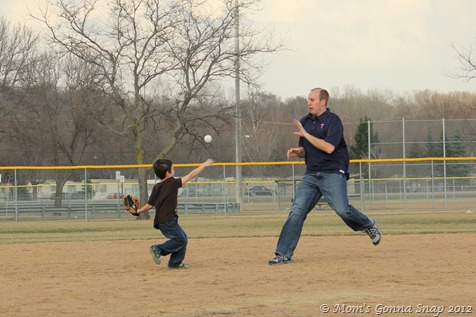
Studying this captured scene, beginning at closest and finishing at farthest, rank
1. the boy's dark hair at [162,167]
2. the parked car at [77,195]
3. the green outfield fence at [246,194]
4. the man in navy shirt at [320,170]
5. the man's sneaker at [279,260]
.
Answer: the man in navy shirt at [320,170], the man's sneaker at [279,260], the boy's dark hair at [162,167], the green outfield fence at [246,194], the parked car at [77,195]

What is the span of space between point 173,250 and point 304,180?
1.72 m

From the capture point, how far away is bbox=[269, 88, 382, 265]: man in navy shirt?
9594mm

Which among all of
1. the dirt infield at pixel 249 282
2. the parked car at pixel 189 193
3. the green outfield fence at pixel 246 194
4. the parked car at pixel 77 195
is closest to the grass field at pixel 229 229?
the green outfield fence at pixel 246 194

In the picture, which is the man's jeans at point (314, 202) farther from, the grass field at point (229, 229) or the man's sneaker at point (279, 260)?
the grass field at point (229, 229)

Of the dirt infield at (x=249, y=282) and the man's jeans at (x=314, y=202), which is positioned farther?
the man's jeans at (x=314, y=202)

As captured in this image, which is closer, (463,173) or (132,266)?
(132,266)

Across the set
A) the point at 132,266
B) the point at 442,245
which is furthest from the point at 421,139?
the point at 132,266

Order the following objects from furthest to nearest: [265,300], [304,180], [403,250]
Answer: [403,250] → [304,180] → [265,300]

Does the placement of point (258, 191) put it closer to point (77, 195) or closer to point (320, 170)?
point (77, 195)

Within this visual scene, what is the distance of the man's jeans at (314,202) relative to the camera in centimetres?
962

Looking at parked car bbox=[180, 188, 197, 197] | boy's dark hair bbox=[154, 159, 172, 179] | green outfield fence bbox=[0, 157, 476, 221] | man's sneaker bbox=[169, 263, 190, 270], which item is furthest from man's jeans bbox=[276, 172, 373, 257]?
parked car bbox=[180, 188, 197, 197]

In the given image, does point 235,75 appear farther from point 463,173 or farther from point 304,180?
point 304,180

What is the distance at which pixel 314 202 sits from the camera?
9.88 m

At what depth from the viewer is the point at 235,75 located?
108 feet
